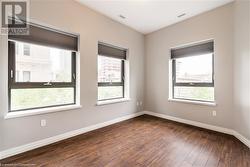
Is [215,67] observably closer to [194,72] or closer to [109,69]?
[194,72]

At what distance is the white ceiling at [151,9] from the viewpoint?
274cm

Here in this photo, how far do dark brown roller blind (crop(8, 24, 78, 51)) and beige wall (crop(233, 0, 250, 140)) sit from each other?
3.48m

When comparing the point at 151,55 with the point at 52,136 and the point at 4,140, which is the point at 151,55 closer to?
the point at 52,136

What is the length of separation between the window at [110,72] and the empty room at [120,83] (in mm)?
30

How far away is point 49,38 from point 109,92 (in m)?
1.97

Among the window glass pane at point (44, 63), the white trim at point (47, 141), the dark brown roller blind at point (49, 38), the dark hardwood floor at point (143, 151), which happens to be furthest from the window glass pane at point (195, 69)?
the window glass pane at point (44, 63)

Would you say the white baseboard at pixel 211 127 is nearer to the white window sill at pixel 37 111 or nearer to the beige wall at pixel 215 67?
the beige wall at pixel 215 67

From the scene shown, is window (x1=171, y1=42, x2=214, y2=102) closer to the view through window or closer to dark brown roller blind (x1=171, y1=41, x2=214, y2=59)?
dark brown roller blind (x1=171, y1=41, x2=214, y2=59)

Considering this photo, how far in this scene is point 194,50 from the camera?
341 centimetres

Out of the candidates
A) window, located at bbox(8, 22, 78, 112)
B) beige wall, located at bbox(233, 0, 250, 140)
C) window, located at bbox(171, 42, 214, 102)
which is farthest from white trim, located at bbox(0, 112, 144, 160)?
beige wall, located at bbox(233, 0, 250, 140)

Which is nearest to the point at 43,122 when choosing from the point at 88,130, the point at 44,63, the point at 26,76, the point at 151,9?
the point at 26,76

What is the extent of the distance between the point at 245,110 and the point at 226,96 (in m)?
0.52

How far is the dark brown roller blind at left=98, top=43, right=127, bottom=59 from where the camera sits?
3.36 meters

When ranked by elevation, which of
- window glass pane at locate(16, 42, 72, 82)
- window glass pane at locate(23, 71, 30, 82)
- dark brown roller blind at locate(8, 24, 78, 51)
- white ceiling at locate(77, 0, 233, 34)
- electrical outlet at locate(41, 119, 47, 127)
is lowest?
electrical outlet at locate(41, 119, 47, 127)
